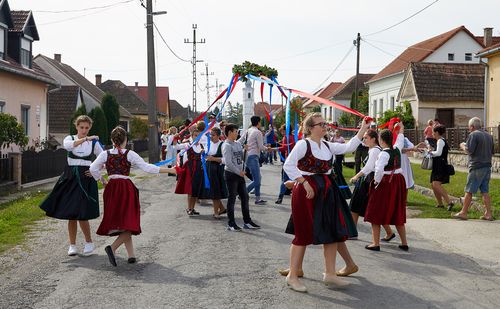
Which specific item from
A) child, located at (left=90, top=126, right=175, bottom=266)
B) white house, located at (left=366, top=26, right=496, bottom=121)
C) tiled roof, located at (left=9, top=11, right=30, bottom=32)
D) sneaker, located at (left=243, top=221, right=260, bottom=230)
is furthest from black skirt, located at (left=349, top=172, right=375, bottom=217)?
white house, located at (left=366, top=26, right=496, bottom=121)

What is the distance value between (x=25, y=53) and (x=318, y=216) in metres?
23.1

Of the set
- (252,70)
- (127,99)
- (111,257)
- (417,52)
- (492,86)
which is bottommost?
(111,257)

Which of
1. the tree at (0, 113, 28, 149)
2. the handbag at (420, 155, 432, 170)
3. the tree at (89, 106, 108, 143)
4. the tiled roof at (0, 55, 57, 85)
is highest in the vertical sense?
the tiled roof at (0, 55, 57, 85)

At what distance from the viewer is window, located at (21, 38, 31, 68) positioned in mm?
25953

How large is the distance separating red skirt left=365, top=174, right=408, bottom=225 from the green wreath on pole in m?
4.91

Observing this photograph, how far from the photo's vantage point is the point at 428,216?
1162cm

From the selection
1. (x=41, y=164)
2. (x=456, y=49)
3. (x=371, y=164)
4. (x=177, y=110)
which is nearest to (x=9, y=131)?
(x=41, y=164)

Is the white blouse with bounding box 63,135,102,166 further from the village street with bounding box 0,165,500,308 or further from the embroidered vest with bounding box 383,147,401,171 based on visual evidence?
the embroidered vest with bounding box 383,147,401,171

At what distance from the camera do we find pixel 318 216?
6.29m

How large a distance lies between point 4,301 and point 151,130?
20.5 m

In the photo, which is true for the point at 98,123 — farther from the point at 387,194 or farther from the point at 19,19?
the point at 387,194

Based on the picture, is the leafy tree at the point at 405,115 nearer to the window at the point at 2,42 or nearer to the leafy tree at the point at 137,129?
the window at the point at 2,42

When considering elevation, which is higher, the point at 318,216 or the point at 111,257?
the point at 318,216

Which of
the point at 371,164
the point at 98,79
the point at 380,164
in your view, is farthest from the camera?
the point at 98,79
